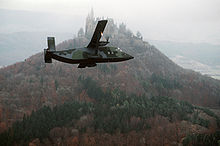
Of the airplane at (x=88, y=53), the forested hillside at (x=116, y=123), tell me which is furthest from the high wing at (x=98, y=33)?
the forested hillside at (x=116, y=123)

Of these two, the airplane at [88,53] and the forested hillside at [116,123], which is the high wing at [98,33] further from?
the forested hillside at [116,123]

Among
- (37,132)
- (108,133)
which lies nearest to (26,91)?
(37,132)

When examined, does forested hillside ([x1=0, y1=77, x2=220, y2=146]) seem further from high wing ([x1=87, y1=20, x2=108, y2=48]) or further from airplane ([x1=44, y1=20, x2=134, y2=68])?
high wing ([x1=87, y1=20, x2=108, y2=48])

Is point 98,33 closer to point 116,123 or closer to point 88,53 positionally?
point 88,53

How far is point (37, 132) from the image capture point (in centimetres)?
12375

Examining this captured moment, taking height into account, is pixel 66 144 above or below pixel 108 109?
below

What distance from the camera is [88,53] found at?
918 inches

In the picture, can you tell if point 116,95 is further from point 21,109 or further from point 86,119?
point 21,109

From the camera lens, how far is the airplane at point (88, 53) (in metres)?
22.3

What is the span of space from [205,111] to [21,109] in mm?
159757

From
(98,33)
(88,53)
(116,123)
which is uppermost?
(98,33)

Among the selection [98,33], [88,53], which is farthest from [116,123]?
[98,33]

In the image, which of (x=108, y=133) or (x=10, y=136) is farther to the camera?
(x=108, y=133)

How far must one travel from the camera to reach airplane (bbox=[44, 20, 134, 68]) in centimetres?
2234
